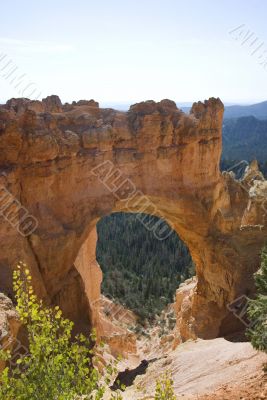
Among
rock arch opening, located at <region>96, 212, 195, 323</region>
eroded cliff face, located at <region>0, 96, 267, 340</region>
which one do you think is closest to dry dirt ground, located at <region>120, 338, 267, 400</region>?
eroded cliff face, located at <region>0, 96, 267, 340</region>

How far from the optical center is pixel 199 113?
21828 mm

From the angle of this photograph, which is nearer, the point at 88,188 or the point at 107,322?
the point at 88,188

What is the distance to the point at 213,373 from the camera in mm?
12891

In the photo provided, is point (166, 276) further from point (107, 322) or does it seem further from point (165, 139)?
point (165, 139)

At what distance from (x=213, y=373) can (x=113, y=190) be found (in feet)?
32.0

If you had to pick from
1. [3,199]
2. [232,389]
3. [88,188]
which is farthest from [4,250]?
[232,389]

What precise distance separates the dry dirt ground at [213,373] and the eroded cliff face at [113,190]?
144 inches

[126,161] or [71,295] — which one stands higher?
[126,161]

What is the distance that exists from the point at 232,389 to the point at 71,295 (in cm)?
908

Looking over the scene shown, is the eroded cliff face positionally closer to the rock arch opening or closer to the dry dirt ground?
the dry dirt ground

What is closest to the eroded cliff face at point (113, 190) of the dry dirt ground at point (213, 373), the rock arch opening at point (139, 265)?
the dry dirt ground at point (213, 373)

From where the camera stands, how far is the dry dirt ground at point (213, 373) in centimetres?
1051

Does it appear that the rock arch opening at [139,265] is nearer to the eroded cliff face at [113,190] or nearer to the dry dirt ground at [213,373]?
the eroded cliff face at [113,190]

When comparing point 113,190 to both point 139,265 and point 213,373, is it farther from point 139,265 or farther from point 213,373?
point 139,265
